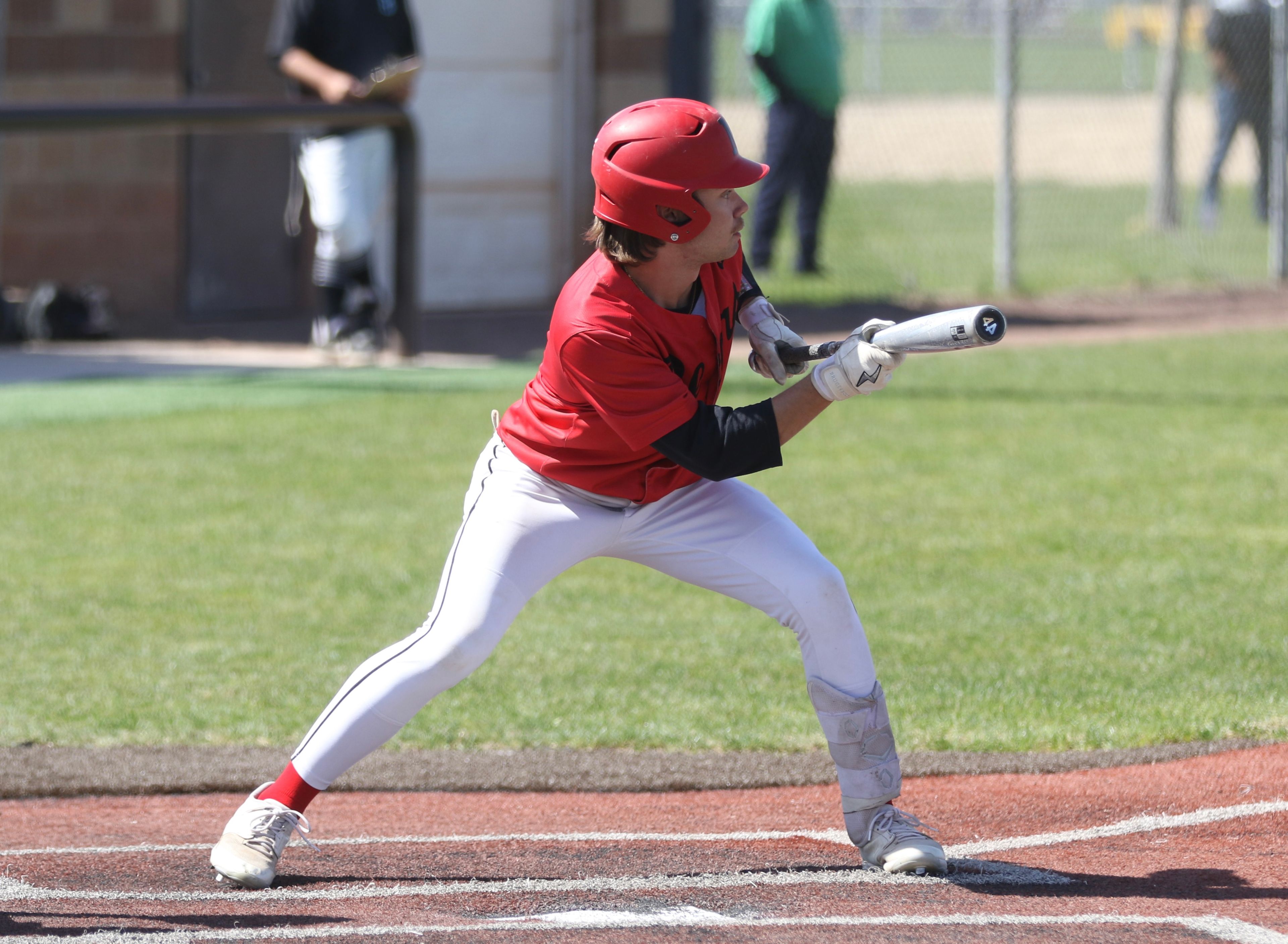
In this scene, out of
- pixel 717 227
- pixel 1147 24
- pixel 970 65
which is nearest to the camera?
pixel 717 227

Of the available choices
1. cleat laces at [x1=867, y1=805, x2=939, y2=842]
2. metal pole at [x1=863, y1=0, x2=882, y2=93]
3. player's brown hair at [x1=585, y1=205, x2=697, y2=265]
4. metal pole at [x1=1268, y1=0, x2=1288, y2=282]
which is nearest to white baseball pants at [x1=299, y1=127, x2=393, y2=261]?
player's brown hair at [x1=585, y1=205, x2=697, y2=265]

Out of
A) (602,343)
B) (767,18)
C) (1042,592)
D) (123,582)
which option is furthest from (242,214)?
(602,343)

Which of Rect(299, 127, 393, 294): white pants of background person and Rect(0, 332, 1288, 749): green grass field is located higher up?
Rect(299, 127, 393, 294): white pants of background person

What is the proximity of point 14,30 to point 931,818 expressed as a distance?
1090cm

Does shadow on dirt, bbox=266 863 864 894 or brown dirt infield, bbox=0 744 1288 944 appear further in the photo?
shadow on dirt, bbox=266 863 864 894

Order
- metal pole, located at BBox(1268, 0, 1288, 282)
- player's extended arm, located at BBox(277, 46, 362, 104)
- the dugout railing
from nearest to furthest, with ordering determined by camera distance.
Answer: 1. the dugout railing
2. player's extended arm, located at BBox(277, 46, 362, 104)
3. metal pole, located at BBox(1268, 0, 1288, 282)

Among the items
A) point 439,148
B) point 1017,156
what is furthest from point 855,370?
point 1017,156

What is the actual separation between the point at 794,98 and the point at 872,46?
34.3 feet

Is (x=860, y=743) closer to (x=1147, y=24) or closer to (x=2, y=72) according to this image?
(x=2, y=72)

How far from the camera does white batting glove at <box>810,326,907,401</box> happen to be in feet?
12.2

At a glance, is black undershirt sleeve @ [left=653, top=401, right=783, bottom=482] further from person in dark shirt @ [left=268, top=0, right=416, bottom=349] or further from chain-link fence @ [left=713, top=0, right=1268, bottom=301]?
chain-link fence @ [left=713, top=0, right=1268, bottom=301]

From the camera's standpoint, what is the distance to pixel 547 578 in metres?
3.97

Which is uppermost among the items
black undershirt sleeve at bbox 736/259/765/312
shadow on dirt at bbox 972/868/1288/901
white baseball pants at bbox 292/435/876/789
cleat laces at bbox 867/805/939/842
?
black undershirt sleeve at bbox 736/259/765/312

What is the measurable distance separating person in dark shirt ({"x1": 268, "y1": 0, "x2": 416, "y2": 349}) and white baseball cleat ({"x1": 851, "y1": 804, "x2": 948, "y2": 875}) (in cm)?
740
